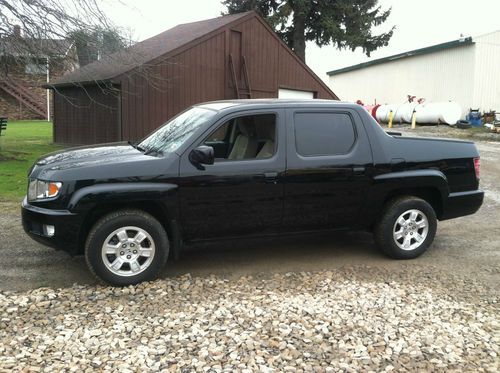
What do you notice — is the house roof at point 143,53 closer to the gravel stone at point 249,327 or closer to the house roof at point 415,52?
the gravel stone at point 249,327

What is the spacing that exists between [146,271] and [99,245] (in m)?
0.51

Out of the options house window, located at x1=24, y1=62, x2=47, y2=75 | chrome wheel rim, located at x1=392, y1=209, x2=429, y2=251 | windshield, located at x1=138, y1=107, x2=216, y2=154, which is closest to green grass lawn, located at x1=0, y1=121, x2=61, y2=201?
house window, located at x1=24, y1=62, x2=47, y2=75

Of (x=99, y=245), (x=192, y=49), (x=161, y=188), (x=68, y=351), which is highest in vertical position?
(x=192, y=49)

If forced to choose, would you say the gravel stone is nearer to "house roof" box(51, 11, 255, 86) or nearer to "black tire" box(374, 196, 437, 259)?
"black tire" box(374, 196, 437, 259)

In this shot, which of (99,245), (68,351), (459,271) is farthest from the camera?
(459,271)

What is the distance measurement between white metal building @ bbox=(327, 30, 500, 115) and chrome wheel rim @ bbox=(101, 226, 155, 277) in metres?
30.8

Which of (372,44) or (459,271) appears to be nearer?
(459,271)

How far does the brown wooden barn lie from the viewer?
16.0 metres

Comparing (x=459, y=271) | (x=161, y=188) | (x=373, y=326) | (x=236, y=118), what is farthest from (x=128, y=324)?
(x=459, y=271)

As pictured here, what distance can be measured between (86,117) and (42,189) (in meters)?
14.3

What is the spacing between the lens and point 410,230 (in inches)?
234

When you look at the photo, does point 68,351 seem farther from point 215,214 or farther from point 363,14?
point 363,14

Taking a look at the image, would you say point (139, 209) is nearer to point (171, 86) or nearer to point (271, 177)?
point (271, 177)

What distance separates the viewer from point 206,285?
4.96 m
